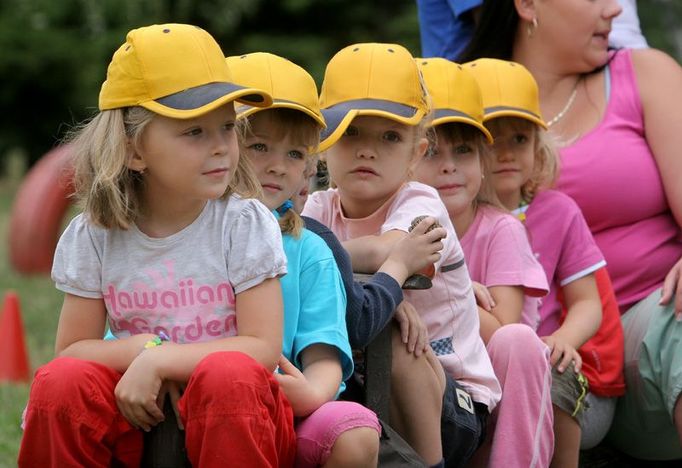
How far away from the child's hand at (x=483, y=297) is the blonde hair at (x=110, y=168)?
1.08 meters

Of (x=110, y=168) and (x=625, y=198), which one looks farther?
(x=625, y=198)

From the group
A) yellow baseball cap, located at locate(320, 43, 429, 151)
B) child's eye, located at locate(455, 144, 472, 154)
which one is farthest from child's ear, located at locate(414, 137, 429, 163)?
child's eye, located at locate(455, 144, 472, 154)

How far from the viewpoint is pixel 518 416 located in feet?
11.8

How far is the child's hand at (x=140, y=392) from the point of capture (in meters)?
2.71

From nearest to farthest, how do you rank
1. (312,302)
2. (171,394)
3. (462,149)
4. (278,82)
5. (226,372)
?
(226,372) → (171,394) → (312,302) → (278,82) → (462,149)

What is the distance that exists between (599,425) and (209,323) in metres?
1.85

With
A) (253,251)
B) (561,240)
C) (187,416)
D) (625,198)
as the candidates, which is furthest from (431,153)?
(187,416)

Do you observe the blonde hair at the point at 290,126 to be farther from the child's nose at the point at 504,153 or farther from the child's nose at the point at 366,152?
the child's nose at the point at 504,153

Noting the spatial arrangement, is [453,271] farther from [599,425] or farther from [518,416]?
[599,425]

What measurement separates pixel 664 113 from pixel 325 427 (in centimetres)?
216

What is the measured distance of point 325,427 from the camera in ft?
9.40

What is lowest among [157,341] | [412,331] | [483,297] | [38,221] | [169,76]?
[38,221]

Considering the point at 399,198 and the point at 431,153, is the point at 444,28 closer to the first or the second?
the point at 431,153

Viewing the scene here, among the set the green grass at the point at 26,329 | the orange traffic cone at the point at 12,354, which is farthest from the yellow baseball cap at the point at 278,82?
the orange traffic cone at the point at 12,354
